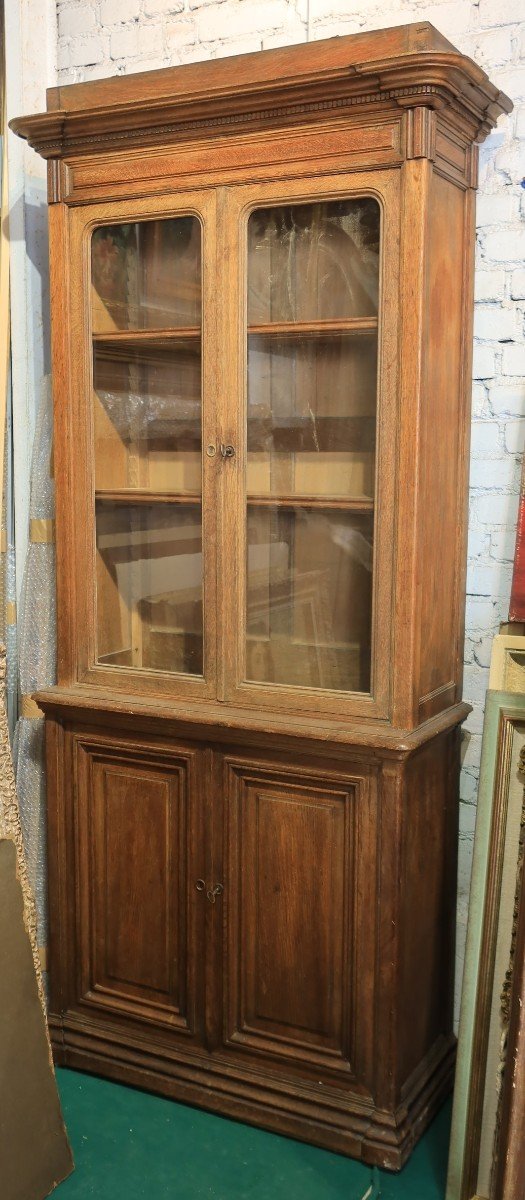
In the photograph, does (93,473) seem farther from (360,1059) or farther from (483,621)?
(360,1059)

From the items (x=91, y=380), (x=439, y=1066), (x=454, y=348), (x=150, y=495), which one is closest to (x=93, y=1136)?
(x=439, y=1066)

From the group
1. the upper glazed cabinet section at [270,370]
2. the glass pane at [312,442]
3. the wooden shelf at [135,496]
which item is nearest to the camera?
the upper glazed cabinet section at [270,370]

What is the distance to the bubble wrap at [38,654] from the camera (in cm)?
303

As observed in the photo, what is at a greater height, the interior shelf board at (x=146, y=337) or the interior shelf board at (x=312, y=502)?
the interior shelf board at (x=146, y=337)

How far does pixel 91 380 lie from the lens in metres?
2.71

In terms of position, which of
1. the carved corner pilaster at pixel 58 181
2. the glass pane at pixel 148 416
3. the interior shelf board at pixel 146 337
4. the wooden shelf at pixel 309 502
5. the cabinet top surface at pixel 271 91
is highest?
the cabinet top surface at pixel 271 91

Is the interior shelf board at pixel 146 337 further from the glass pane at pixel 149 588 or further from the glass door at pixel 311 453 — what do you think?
the glass pane at pixel 149 588

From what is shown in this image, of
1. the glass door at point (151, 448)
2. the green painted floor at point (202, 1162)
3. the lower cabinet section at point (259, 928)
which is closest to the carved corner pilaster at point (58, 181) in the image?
the glass door at point (151, 448)

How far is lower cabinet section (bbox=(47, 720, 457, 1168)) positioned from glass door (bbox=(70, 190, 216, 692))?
9.9 inches

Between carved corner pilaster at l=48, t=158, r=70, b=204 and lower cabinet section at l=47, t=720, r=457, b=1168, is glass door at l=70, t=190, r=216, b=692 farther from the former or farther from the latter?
lower cabinet section at l=47, t=720, r=457, b=1168

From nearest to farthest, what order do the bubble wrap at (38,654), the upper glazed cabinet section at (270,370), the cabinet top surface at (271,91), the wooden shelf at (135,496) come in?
the cabinet top surface at (271,91) → the upper glazed cabinet section at (270,370) → the wooden shelf at (135,496) → the bubble wrap at (38,654)

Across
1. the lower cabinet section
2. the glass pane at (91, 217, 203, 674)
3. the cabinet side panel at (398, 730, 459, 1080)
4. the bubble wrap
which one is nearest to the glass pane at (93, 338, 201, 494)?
the glass pane at (91, 217, 203, 674)

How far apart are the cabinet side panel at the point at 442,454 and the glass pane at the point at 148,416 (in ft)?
1.82

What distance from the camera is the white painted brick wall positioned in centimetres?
258
